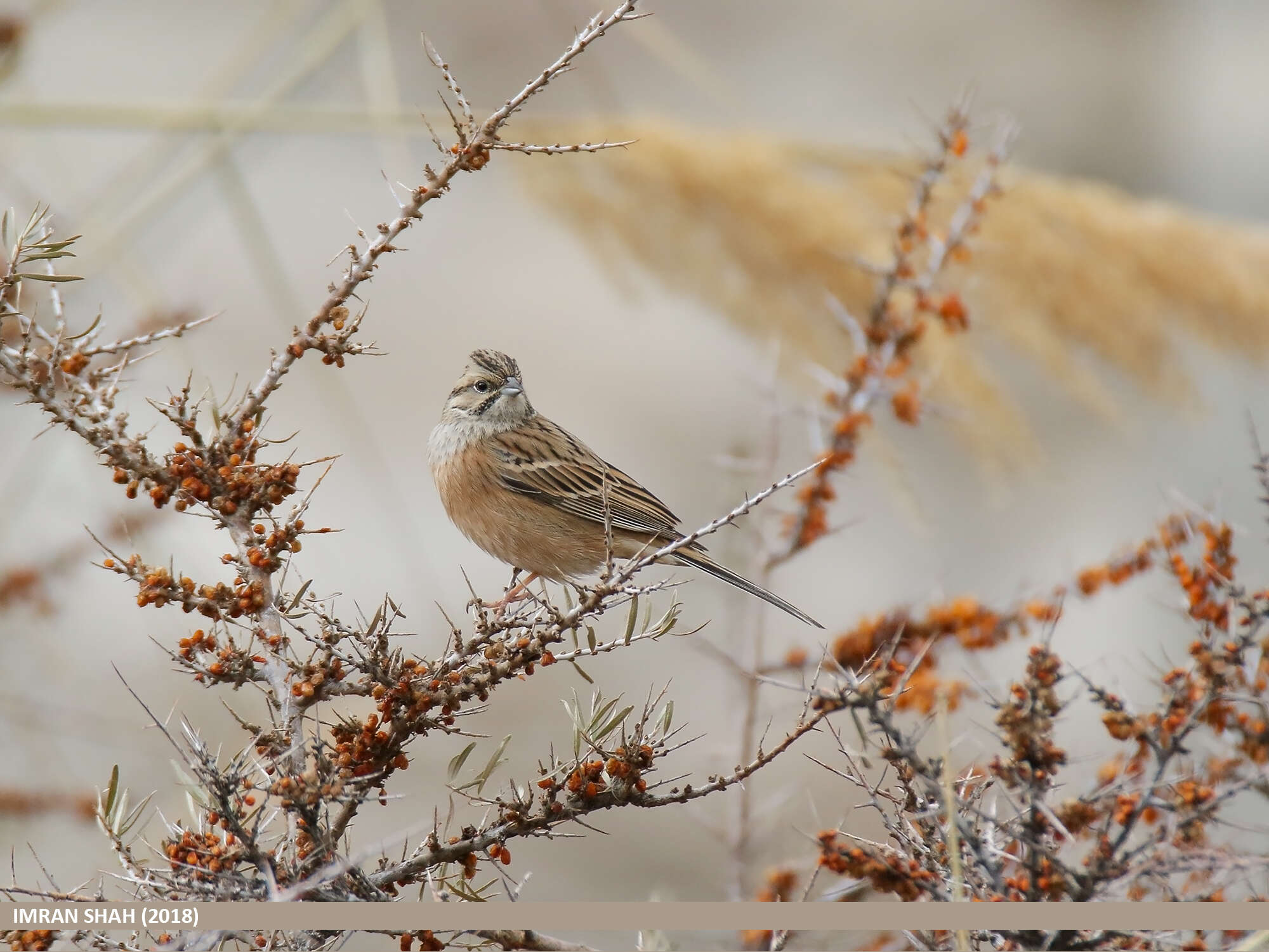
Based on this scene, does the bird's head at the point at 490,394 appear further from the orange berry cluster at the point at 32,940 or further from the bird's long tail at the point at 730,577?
the orange berry cluster at the point at 32,940

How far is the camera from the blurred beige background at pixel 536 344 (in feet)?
12.5

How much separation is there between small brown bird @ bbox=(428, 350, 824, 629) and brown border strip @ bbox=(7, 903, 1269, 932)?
4.96 ft

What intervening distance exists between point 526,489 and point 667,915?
6.62 ft

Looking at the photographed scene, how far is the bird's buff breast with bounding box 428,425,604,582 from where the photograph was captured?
340cm

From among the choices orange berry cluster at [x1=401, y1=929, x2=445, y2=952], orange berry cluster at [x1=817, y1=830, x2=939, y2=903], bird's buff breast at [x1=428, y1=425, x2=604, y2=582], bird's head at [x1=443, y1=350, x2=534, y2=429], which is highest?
bird's head at [x1=443, y1=350, x2=534, y2=429]

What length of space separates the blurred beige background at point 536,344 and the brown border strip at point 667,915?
254mm

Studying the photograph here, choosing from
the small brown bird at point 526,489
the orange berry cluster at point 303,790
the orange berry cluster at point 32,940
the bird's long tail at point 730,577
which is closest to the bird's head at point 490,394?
the small brown bird at point 526,489

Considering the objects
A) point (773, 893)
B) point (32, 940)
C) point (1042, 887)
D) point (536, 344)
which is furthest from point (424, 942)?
point (536, 344)

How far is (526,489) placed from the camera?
364cm

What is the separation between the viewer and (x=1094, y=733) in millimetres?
6109

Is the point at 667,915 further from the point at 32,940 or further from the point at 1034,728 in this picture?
the point at 32,940

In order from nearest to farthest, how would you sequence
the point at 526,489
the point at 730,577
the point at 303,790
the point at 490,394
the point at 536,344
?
the point at 303,790
the point at 730,577
the point at 490,394
the point at 526,489
the point at 536,344

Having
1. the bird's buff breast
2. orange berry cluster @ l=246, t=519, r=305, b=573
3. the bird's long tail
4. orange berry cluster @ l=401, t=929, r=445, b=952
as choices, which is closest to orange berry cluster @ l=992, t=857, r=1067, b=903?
orange berry cluster @ l=401, t=929, r=445, b=952

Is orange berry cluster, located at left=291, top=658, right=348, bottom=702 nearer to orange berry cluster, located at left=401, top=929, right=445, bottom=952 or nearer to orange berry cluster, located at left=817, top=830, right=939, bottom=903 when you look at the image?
orange berry cluster, located at left=401, top=929, right=445, bottom=952
